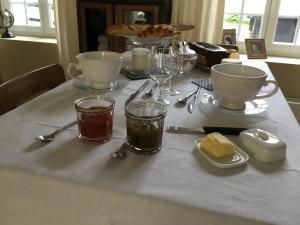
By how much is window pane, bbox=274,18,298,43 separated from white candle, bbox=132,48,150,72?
4.70 feet

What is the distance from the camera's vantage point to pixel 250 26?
2.20m

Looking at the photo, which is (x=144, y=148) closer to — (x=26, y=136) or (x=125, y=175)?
(x=125, y=175)

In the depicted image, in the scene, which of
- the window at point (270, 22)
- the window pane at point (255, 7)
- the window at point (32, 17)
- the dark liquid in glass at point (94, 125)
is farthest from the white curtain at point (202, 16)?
the dark liquid in glass at point (94, 125)

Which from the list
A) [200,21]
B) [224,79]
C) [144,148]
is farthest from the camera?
[200,21]

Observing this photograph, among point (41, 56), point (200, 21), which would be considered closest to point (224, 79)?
point (200, 21)

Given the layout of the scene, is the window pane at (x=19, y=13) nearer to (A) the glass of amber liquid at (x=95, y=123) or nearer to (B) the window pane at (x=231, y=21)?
(B) the window pane at (x=231, y=21)

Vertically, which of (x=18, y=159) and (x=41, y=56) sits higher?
(x=18, y=159)

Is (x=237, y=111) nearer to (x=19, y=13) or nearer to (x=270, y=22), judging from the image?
(x=270, y=22)

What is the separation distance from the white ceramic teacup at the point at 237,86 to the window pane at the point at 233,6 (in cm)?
146

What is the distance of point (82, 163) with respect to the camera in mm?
568

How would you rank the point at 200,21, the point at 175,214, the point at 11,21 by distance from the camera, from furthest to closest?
the point at 11,21
the point at 200,21
the point at 175,214

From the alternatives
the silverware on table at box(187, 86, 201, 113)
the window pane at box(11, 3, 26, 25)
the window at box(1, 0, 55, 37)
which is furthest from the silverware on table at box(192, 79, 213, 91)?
the window pane at box(11, 3, 26, 25)

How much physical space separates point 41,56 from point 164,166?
2215 millimetres

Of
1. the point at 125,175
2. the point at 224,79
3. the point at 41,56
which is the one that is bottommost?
the point at 41,56
